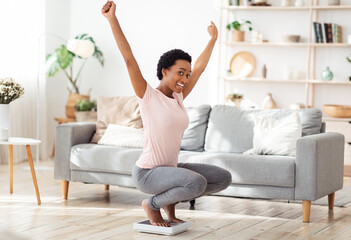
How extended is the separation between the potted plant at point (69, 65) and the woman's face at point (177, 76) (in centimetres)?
319

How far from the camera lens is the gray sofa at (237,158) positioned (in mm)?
3971

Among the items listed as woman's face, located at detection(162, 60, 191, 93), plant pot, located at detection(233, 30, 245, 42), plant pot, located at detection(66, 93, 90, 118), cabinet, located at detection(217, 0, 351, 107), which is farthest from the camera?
plant pot, located at detection(66, 93, 90, 118)

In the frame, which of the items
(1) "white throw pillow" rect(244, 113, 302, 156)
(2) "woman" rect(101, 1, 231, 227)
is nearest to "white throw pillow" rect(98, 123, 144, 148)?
(1) "white throw pillow" rect(244, 113, 302, 156)

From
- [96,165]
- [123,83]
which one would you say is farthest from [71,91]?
[96,165]

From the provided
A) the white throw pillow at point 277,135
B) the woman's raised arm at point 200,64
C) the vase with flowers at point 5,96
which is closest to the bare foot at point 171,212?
the woman's raised arm at point 200,64

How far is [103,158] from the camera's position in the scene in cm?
451

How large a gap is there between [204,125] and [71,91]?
3.00m

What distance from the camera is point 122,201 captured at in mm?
A: 4551

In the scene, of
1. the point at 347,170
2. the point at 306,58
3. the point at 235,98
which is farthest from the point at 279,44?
the point at 347,170

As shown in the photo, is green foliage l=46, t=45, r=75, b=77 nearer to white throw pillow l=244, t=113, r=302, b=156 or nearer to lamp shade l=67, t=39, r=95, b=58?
lamp shade l=67, t=39, r=95, b=58

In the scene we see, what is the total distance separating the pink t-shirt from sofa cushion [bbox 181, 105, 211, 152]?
1.40 metres

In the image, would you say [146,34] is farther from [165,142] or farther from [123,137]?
[165,142]

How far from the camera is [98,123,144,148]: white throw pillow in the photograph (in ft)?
15.3

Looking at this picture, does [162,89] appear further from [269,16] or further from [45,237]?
[269,16]
